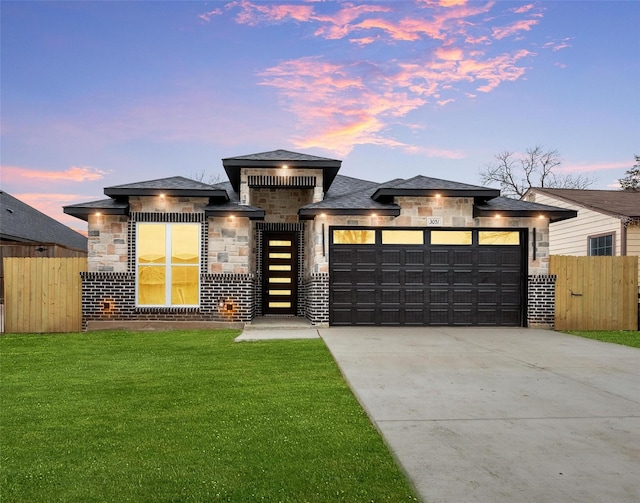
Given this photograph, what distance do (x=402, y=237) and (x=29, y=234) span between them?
1803 cm

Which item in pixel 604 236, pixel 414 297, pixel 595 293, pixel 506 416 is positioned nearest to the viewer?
pixel 506 416

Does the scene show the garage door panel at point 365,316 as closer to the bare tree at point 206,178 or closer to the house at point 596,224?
the house at point 596,224

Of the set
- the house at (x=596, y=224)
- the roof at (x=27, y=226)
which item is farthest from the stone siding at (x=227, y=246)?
the roof at (x=27, y=226)

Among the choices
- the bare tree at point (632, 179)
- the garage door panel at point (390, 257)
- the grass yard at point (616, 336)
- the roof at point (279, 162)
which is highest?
the bare tree at point (632, 179)

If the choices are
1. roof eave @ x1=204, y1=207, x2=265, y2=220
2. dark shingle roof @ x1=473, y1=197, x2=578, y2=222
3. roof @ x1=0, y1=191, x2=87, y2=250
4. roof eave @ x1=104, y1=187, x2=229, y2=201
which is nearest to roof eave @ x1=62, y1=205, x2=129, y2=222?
roof eave @ x1=104, y1=187, x2=229, y2=201

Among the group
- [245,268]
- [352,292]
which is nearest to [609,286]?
[352,292]

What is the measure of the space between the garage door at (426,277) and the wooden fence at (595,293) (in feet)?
3.66

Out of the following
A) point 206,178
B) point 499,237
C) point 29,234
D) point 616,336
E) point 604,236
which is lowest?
point 616,336

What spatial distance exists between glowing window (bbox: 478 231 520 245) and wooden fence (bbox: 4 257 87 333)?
10875mm

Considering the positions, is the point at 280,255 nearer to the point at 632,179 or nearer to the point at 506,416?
the point at 506,416

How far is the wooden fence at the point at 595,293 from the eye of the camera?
13375 millimetres

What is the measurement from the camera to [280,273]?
51.9ft

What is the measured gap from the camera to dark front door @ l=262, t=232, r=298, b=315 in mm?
15758

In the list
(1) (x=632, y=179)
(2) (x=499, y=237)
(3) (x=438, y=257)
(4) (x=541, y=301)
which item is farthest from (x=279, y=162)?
(1) (x=632, y=179)
